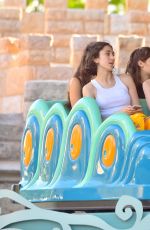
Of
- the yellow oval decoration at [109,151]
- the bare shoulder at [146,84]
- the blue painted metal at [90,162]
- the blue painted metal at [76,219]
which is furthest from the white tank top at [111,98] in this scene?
the blue painted metal at [76,219]

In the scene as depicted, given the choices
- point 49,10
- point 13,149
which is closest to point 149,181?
point 13,149

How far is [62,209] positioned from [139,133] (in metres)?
0.79

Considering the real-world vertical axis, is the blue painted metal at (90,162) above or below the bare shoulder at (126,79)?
below

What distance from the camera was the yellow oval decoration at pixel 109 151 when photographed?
679 cm

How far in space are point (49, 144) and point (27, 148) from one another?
461 mm

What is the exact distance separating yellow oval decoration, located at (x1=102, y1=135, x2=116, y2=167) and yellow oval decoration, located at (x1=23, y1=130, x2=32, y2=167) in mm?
1259

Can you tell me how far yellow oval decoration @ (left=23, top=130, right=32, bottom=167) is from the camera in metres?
8.06

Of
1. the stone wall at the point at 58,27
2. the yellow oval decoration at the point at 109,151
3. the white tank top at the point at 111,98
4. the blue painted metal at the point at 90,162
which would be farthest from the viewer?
the stone wall at the point at 58,27

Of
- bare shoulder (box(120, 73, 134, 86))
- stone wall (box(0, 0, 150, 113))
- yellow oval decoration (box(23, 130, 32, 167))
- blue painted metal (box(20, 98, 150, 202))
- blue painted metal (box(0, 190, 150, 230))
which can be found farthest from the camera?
stone wall (box(0, 0, 150, 113))

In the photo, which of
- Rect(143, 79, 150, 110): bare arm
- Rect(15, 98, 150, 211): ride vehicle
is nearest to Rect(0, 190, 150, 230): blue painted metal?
Rect(15, 98, 150, 211): ride vehicle

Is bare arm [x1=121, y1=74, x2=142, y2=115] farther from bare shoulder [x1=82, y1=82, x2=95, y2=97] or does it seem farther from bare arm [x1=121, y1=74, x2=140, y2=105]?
bare shoulder [x1=82, y1=82, x2=95, y2=97]

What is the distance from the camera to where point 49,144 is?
25.1ft

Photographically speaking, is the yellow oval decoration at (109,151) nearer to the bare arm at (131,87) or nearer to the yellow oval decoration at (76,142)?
the yellow oval decoration at (76,142)

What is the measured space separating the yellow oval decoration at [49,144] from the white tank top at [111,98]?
393mm
